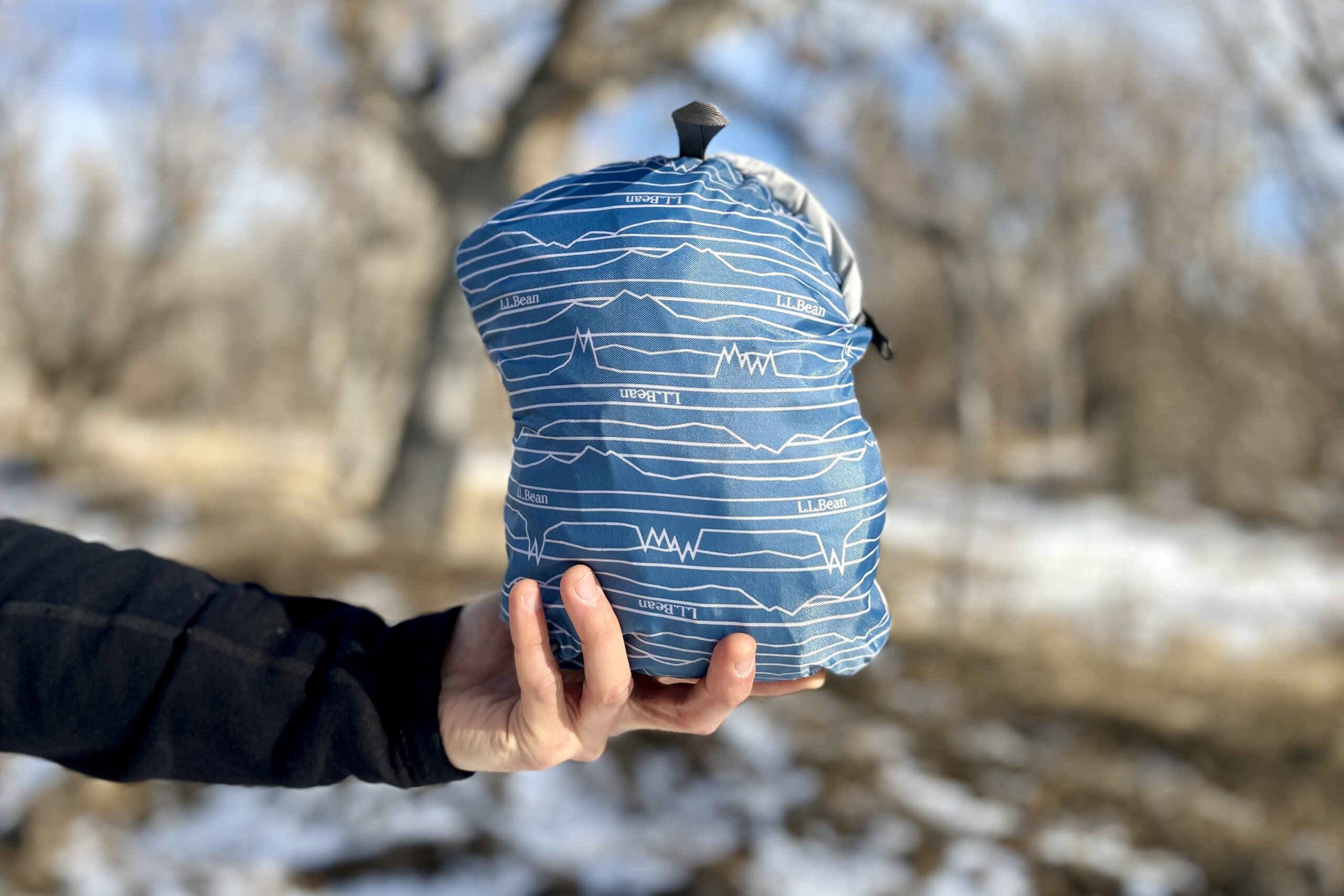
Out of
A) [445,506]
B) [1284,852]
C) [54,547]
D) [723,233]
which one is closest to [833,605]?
[723,233]

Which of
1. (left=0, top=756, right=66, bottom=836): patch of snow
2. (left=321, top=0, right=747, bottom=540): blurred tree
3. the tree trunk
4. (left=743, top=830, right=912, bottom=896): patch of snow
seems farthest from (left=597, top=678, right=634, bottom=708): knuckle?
the tree trunk

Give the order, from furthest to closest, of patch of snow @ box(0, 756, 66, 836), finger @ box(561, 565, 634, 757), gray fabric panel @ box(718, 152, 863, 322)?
patch of snow @ box(0, 756, 66, 836)
gray fabric panel @ box(718, 152, 863, 322)
finger @ box(561, 565, 634, 757)

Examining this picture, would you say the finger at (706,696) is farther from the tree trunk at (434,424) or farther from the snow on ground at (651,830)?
the tree trunk at (434,424)

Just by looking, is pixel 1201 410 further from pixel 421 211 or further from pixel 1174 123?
pixel 421 211

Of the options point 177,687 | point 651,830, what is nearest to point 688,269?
point 177,687

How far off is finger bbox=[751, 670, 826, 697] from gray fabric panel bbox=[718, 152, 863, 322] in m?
0.51

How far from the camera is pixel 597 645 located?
3.78 ft

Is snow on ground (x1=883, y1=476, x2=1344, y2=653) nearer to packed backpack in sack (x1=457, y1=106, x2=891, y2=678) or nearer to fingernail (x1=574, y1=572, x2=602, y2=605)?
packed backpack in sack (x1=457, y1=106, x2=891, y2=678)

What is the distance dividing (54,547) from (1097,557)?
10745mm

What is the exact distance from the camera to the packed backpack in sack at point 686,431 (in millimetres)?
1155

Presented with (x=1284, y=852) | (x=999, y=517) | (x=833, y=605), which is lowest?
(x=1284, y=852)

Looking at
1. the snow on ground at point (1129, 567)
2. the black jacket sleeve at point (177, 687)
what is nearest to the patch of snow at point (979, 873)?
the snow on ground at point (1129, 567)

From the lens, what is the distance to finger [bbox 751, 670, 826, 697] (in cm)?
130

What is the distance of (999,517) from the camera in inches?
430
